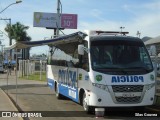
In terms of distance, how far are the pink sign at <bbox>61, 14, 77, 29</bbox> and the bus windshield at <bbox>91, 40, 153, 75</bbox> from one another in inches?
2248

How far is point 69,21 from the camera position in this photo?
72.3 m

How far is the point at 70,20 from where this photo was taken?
238 feet

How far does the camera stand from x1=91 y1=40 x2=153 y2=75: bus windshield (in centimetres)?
1360

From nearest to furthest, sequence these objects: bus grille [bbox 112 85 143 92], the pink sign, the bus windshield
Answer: bus grille [bbox 112 85 143 92]
the bus windshield
the pink sign

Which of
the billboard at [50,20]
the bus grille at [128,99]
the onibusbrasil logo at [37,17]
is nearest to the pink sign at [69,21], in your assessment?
the billboard at [50,20]

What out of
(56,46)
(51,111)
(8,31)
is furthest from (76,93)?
(8,31)

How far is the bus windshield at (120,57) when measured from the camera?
13597mm

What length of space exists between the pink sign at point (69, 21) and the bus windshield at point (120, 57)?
57103mm

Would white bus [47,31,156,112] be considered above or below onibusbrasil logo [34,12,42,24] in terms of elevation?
below

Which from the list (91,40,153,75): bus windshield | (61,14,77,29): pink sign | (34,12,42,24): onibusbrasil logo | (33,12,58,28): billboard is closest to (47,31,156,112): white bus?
(91,40,153,75): bus windshield

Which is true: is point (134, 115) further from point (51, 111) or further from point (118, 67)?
point (51, 111)

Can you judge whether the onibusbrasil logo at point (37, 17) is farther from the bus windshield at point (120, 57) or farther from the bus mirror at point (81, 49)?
the bus mirror at point (81, 49)

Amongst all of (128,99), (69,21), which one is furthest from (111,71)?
(69,21)

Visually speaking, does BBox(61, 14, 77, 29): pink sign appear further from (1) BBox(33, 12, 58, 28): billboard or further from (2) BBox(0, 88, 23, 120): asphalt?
(2) BBox(0, 88, 23, 120): asphalt
